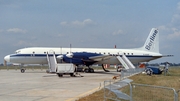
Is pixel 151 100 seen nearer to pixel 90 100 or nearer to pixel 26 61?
pixel 90 100

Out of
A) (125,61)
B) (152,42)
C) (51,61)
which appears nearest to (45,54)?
(51,61)

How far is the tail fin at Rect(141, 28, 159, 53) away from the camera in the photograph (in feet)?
179

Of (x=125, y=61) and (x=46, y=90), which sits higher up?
(x=125, y=61)

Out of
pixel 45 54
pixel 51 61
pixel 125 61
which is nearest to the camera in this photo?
pixel 51 61

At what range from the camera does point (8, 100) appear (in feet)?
41.6

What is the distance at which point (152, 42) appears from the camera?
55.9 m

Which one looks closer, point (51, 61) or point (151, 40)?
point (51, 61)

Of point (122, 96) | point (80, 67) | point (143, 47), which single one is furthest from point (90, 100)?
point (143, 47)

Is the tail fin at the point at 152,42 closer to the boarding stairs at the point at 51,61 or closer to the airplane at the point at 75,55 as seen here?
the airplane at the point at 75,55

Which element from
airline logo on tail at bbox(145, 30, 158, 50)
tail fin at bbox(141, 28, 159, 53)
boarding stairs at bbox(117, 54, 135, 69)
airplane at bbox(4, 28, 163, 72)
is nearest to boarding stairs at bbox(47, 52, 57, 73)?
airplane at bbox(4, 28, 163, 72)

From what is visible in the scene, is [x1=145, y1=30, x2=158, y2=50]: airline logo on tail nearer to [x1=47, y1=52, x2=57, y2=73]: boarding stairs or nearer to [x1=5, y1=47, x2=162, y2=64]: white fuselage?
[x1=5, y1=47, x2=162, y2=64]: white fuselage

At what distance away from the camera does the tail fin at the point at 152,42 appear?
54.6 metres

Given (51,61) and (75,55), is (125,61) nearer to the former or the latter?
(75,55)

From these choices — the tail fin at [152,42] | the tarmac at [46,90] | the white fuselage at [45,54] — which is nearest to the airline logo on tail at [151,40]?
the tail fin at [152,42]
